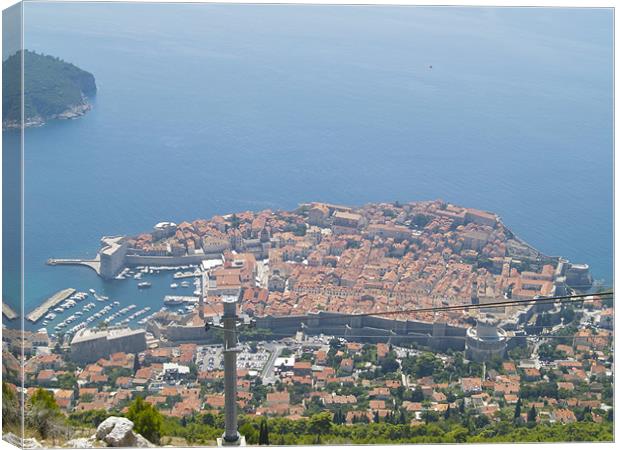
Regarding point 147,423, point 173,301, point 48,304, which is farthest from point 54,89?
point 147,423

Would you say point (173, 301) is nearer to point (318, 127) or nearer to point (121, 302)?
point (121, 302)

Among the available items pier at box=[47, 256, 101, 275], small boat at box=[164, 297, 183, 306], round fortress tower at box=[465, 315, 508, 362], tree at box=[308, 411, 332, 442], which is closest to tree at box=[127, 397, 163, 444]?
tree at box=[308, 411, 332, 442]

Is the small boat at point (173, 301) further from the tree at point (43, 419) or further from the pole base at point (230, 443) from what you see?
the pole base at point (230, 443)

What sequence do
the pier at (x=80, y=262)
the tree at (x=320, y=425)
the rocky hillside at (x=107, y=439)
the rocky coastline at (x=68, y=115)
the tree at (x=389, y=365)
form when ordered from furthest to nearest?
the pier at (x=80, y=262), the rocky coastline at (x=68, y=115), the tree at (x=389, y=365), the tree at (x=320, y=425), the rocky hillside at (x=107, y=439)

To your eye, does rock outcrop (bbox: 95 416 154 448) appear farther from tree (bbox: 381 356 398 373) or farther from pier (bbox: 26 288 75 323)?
pier (bbox: 26 288 75 323)

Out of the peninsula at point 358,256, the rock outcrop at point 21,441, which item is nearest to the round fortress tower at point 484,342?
the peninsula at point 358,256

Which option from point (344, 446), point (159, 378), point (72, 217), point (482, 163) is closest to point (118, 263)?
point (72, 217)

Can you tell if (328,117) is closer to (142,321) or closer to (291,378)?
(142,321)
